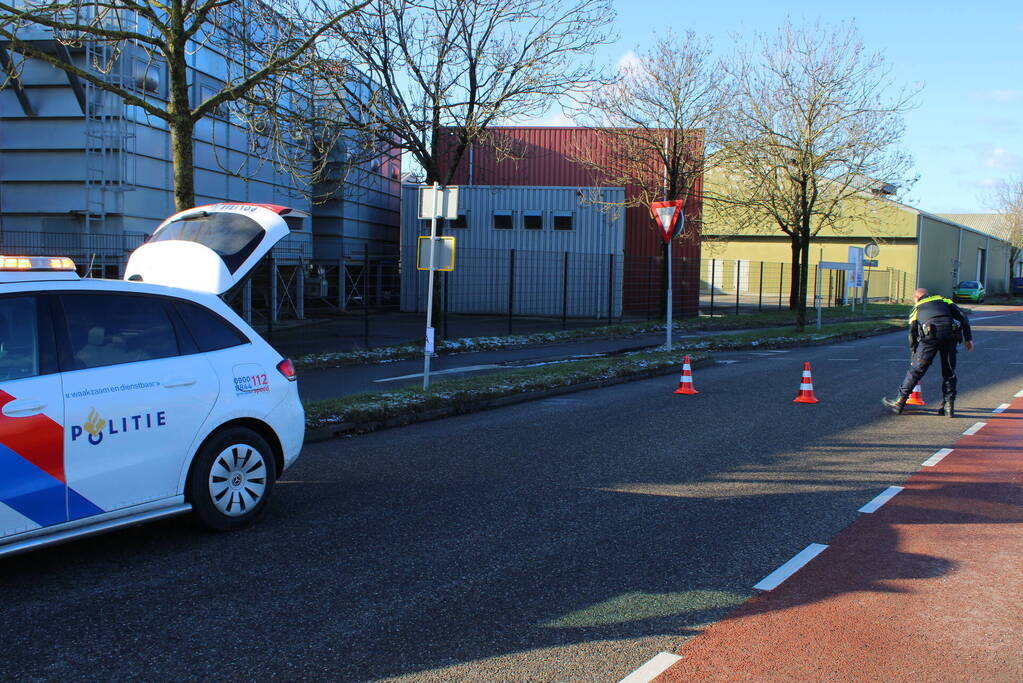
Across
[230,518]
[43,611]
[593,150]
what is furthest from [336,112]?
[593,150]

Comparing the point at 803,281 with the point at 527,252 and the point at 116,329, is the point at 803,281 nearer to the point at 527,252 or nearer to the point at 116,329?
the point at 527,252

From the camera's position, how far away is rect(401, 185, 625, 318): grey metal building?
30.3 meters

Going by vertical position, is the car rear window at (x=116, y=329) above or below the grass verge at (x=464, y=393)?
above

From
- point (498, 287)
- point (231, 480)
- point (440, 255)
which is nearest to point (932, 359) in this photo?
point (440, 255)

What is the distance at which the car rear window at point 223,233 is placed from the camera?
22.9 ft

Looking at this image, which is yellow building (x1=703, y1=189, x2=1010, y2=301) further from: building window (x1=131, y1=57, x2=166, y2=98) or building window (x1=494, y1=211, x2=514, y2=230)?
building window (x1=131, y1=57, x2=166, y2=98)

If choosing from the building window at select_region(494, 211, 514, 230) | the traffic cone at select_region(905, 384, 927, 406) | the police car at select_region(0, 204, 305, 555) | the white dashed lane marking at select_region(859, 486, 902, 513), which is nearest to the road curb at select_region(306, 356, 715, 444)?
the police car at select_region(0, 204, 305, 555)

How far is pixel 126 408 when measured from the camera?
513cm

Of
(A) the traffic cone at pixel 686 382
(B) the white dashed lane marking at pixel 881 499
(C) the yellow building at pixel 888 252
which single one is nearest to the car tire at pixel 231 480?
(B) the white dashed lane marking at pixel 881 499

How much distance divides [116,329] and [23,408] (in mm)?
781

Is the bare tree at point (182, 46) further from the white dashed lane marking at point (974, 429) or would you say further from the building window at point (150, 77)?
the white dashed lane marking at point (974, 429)

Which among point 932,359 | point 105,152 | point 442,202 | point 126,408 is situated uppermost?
point 105,152

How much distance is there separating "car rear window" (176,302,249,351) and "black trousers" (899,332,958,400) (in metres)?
8.74

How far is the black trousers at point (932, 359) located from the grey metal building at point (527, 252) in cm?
1876
